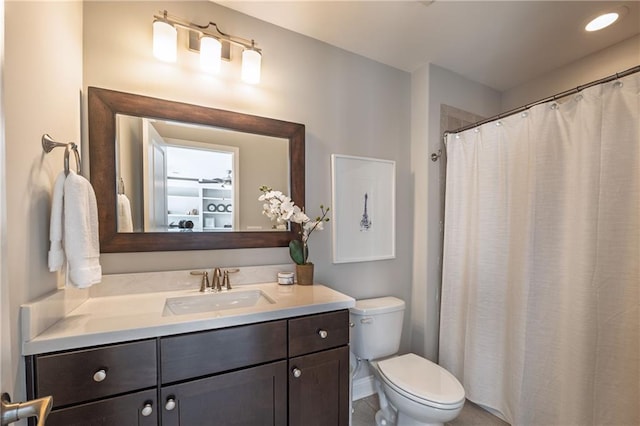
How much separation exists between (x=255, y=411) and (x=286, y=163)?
128cm

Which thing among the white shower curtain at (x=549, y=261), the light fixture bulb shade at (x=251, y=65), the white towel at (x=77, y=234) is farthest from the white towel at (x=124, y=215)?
the white shower curtain at (x=549, y=261)

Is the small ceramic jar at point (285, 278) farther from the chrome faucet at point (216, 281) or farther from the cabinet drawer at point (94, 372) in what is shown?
the cabinet drawer at point (94, 372)

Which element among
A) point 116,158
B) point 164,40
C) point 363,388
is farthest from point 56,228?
point 363,388

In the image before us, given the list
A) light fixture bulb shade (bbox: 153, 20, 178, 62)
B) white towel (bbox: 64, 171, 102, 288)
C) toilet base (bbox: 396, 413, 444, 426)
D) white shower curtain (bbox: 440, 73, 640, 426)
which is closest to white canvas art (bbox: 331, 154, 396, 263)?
white shower curtain (bbox: 440, 73, 640, 426)

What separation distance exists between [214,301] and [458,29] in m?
2.17

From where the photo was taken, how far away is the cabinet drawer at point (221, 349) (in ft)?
3.25

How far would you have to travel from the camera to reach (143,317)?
103 centimetres

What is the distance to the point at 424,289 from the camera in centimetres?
206

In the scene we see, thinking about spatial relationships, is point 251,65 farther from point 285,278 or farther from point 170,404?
point 170,404

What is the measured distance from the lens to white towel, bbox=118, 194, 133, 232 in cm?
132

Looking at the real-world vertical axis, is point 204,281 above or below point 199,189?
below

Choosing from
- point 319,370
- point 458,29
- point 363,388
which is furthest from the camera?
point 363,388

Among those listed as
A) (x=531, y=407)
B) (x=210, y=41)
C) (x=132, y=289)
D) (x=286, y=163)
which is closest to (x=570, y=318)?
(x=531, y=407)

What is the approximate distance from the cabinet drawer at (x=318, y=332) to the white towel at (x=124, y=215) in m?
0.93
